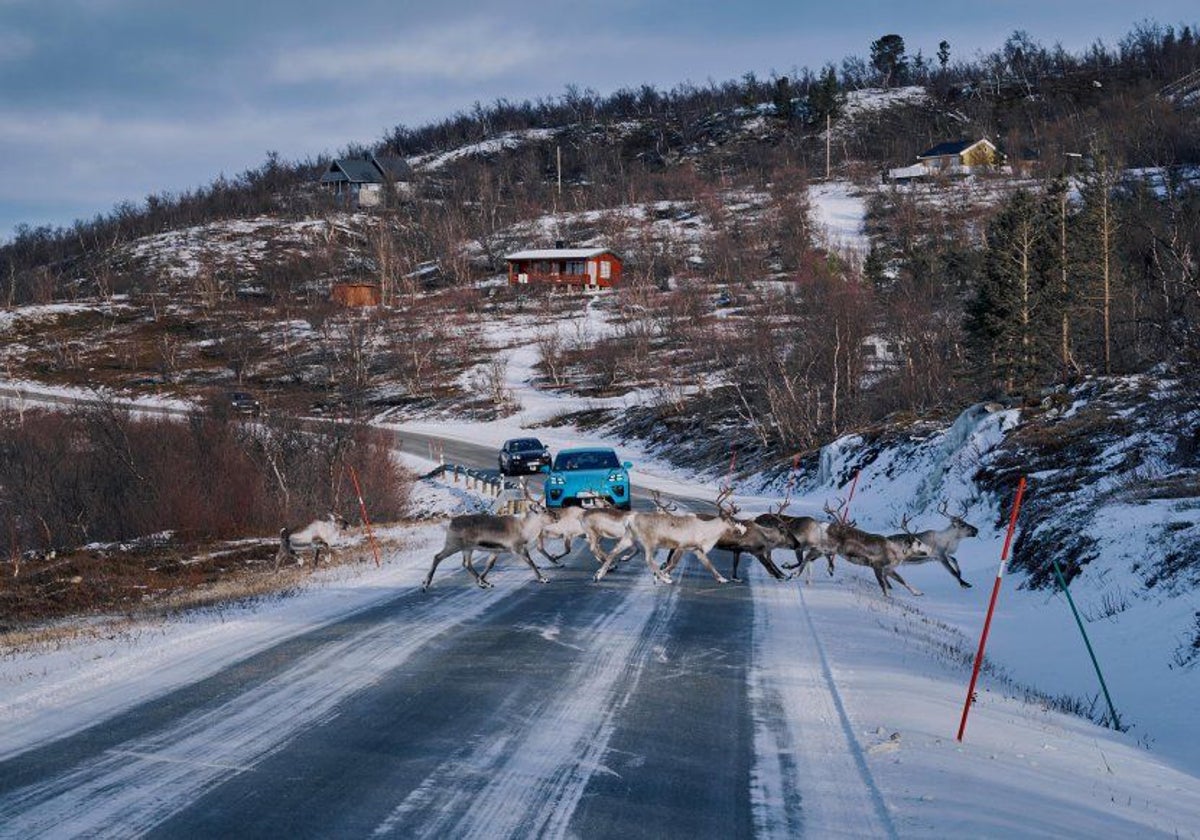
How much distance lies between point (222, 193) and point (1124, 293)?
161803 mm

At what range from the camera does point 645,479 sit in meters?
45.2

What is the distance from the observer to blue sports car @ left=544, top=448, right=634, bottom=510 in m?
24.4

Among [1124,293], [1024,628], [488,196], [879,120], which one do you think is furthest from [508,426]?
[879,120]

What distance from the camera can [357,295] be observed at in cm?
10556

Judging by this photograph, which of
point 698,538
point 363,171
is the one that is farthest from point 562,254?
point 698,538

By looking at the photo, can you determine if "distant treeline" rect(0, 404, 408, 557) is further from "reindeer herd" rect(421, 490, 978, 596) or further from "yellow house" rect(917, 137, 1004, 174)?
"yellow house" rect(917, 137, 1004, 174)

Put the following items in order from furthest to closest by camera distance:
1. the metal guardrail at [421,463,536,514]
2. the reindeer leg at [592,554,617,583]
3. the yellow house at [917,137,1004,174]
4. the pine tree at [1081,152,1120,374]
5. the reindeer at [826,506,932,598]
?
the yellow house at [917,137,1004,174] → the pine tree at [1081,152,1120,374] → the metal guardrail at [421,463,536,514] → the reindeer at [826,506,932,598] → the reindeer leg at [592,554,617,583]

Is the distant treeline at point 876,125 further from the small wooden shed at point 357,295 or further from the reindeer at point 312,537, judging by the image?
the reindeer at point 312,537

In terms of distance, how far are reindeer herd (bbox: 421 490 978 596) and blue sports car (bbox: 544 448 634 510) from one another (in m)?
5.99

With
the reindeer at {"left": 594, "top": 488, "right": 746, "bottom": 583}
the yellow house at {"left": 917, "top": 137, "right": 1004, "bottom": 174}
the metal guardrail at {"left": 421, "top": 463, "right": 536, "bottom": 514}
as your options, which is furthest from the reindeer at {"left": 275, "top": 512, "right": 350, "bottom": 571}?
the yellow house at {"left": 917, "top": 137, "right": 1004, "bottom": 174}

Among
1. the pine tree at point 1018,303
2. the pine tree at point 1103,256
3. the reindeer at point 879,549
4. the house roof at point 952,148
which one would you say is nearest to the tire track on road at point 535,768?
the reindeer at point 879,549

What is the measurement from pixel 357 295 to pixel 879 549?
9432 cm

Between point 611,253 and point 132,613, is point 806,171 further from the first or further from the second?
point 132,613

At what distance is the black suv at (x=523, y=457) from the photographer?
43812mm
